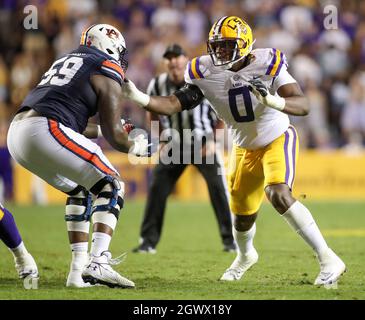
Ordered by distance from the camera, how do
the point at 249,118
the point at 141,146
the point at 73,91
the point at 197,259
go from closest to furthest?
the point at 73,91, the point at 141,146, the point at 249,118, the point at 197,259

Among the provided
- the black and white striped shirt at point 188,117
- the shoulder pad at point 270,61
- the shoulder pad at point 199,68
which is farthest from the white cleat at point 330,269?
the black and white striped shirt at point 188,117

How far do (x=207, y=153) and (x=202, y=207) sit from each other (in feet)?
14.2

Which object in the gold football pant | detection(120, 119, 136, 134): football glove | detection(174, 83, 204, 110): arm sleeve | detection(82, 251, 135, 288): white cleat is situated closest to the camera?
detection(82, 251, 135, 288): white cleat

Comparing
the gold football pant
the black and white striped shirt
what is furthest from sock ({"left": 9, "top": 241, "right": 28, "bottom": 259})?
the black and white striped shirt

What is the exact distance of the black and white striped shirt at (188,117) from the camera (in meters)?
8.05

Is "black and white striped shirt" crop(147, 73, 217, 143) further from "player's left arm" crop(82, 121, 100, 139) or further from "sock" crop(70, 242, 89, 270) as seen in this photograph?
"sock" crop(70, 242, 89, 270)

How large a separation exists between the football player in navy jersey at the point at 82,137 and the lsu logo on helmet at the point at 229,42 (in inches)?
28.8

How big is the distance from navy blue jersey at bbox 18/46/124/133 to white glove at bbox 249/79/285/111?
0.87m

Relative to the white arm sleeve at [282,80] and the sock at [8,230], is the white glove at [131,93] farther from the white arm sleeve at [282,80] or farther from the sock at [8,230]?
the sock at [8,230]

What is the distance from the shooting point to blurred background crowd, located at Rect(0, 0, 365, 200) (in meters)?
14.0

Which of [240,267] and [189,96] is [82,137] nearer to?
[189,96]

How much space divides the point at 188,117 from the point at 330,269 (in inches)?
119

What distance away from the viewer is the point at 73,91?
5.30m

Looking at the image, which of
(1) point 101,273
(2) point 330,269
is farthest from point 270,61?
(1) point 101,273
